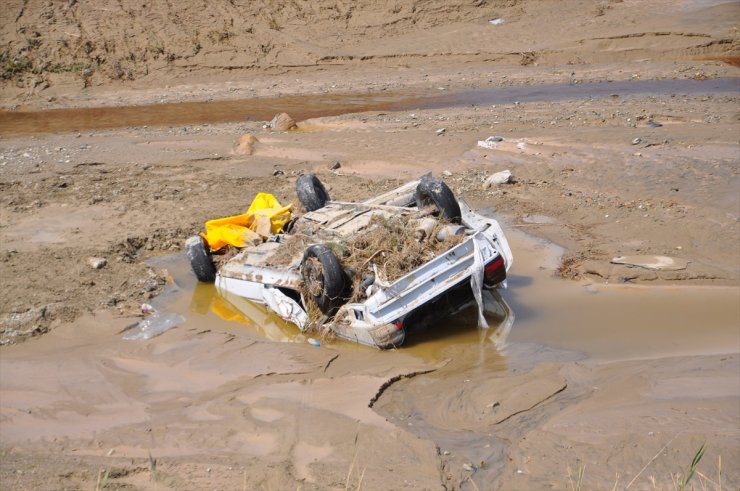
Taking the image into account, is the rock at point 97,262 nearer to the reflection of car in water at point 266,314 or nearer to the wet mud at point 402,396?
the reflection of car in water at point 266,314

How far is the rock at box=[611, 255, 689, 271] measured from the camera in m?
9.91

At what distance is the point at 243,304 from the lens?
32.3 feet

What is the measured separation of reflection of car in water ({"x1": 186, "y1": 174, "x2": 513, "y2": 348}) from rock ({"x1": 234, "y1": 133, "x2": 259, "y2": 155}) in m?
6.46

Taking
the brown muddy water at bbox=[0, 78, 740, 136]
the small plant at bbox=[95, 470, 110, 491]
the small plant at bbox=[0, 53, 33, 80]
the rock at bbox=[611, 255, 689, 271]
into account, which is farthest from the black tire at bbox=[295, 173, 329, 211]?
the small plant at bbox=[0, 53, 33, 80]

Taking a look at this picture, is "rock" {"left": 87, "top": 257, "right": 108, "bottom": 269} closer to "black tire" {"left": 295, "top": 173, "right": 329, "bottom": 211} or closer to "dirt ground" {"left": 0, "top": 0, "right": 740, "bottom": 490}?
"dirt ground" {"left": 0, "top": 0, "right": 740, "bottom": 490}

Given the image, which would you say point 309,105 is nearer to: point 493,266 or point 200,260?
point 200,260

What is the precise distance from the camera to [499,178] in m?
13.5

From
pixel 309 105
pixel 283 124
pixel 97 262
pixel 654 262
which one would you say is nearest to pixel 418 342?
pixel 654 262

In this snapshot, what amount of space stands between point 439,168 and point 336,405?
7.94 m

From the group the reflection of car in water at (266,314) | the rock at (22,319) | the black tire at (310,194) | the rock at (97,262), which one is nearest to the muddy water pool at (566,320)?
the reflection of car in water at (266,314)

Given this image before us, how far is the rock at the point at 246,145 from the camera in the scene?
15.9m

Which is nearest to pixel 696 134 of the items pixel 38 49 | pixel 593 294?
pixel 593 294

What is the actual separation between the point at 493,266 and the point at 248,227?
3550 millimetres

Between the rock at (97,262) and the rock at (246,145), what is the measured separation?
17.9 ft
